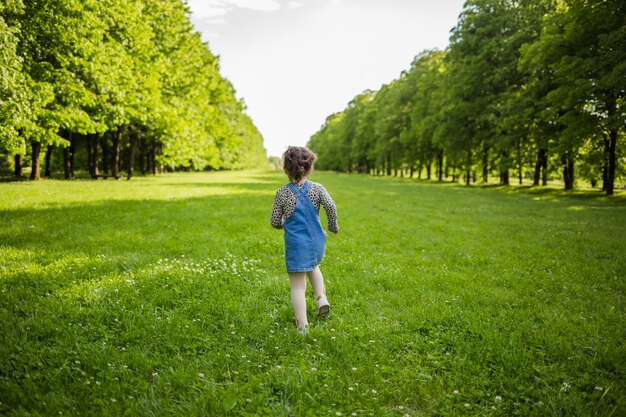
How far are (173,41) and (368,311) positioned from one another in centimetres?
3689

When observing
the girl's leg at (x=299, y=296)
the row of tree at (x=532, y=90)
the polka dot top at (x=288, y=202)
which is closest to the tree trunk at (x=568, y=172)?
the row of tree at (x=532, y=90)

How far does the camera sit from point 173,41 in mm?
33438

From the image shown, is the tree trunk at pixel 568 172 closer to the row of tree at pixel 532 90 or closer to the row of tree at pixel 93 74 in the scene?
A: the row of tree at pixel 532 90

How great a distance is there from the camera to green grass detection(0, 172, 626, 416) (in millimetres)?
3455

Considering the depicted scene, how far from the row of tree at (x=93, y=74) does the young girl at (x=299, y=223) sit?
15.1m

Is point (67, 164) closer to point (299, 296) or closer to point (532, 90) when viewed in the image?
point (299, 296)

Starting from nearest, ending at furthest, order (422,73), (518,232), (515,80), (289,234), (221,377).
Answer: (221,377) < (289,234) < (518,232) < (515,80) < (422,73)

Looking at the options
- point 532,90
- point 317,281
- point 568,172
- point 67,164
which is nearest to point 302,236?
point 317,281

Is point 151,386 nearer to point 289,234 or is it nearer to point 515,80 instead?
point 289,234

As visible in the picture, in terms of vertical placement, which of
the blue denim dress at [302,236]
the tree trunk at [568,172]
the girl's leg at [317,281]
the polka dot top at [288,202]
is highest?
the tree trunk at [568,172]

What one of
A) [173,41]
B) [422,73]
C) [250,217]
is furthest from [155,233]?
[422,73]

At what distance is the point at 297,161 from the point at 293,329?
246cm

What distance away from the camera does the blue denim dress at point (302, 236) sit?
4.79 m

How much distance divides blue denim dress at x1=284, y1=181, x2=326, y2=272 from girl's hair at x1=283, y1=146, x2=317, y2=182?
0.72 feet
